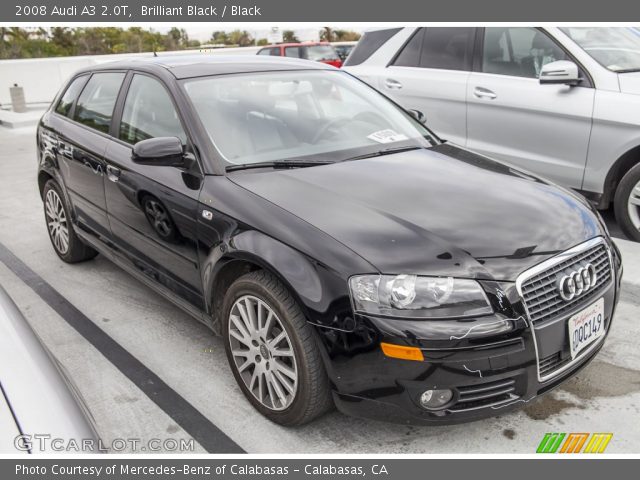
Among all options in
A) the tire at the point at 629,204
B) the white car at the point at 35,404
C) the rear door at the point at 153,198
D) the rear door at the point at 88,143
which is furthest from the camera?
the tire at the point at 629,204

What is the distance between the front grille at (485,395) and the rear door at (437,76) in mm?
3626

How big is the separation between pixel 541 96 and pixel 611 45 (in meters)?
0.68

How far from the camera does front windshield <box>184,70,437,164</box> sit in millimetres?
3256

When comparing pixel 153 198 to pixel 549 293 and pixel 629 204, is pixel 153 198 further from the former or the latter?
pixel 629 204

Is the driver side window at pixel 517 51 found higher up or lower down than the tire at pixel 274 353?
higher up

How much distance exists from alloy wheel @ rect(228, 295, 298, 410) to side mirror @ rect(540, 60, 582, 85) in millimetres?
3315

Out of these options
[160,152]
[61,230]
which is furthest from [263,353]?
[61,230]

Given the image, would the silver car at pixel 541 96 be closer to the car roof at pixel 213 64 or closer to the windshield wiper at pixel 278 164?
the car roof at pixel 213 64

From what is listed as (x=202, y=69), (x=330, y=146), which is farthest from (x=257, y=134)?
(x=202, y=69)

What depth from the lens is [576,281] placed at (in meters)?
2.56

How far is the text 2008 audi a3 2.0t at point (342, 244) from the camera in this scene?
2.35 metres

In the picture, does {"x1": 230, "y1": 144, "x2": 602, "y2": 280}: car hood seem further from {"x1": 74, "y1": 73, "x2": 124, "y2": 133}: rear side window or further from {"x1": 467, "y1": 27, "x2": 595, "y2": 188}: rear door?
{"x1": 467, "y1": 27, "x2": 595, "y2": 188}: rear door

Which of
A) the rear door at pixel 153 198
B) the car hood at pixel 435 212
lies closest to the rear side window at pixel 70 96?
the rear door at pixel 153 198

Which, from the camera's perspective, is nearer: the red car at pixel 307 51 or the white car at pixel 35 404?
the white car at pixel 35 404
